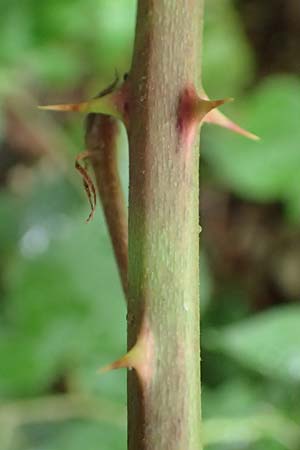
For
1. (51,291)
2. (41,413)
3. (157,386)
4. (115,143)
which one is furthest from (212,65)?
(157,386)

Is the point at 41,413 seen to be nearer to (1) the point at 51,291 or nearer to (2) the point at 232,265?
(1) the point at 51,291

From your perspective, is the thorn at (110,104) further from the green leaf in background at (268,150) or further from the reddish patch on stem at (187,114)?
the green leaf in background at (268,150)

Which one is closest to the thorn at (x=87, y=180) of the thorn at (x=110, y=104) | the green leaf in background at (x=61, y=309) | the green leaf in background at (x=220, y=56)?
the thorn at (x=110, y=104)

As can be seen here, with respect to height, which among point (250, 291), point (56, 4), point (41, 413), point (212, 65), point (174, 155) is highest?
point (174, 155)

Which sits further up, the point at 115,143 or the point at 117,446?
the point at 115,143

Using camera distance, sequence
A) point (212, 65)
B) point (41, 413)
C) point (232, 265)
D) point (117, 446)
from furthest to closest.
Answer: point (232, 265), point (212, 65), point (41, 413), point (117, 446)

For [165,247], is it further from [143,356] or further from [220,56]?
[220,56]

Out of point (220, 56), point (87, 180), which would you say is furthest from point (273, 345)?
point (220, 56)
